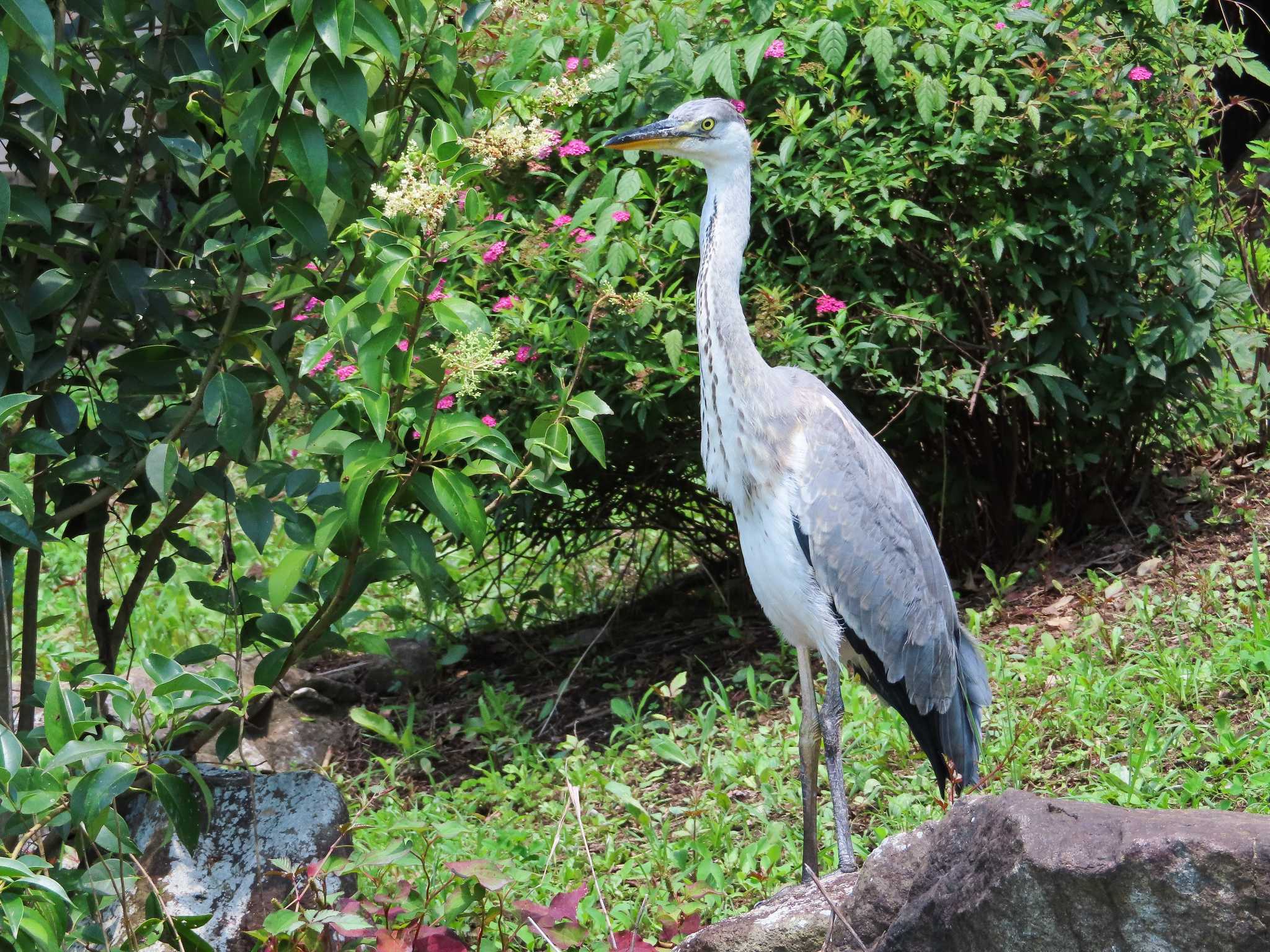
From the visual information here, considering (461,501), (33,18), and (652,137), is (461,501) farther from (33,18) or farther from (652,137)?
(652,137)

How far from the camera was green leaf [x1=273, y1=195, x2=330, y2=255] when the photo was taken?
312cm

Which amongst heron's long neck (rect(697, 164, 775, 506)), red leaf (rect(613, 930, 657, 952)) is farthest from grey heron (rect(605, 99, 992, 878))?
red leaf (rect(613, 930, 657, 952))

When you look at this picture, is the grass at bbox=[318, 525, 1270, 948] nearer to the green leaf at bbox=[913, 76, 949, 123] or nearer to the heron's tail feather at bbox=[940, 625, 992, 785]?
the heron's tail feather at bbox=[940, 625, 992, 785]

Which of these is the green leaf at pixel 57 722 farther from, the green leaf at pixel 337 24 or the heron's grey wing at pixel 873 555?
the heron's grey wing at pixel 873 555

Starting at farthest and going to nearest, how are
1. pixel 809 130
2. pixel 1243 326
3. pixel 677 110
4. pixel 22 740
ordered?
pixel 1243 326 → pixel 809 130 → pixel 677 110 → pixel 22 740

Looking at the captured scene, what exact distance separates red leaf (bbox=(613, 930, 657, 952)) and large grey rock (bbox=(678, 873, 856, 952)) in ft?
0.48

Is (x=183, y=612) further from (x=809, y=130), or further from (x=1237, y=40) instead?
(x=1237, y=40)

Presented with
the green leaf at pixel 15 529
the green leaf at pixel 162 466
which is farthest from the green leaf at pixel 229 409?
the green leaf at pixel 15 529

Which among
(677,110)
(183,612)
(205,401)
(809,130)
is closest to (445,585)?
(205,401)

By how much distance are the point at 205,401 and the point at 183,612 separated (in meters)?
3.96

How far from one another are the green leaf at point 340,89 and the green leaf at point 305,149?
4.5 inches

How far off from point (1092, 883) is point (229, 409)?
2.16 m

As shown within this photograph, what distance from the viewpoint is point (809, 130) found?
4984 millimetres

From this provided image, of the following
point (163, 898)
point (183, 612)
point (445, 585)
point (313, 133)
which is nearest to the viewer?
point (313, 133)
